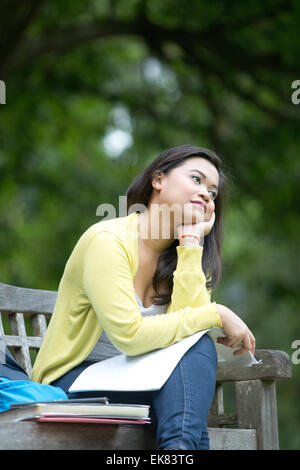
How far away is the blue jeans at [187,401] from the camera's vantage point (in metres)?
2.24

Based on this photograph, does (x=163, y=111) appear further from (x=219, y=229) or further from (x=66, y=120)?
(x=219, y=229)

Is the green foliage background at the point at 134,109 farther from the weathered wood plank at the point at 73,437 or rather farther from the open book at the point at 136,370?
the weathered wood plank at the point at 73,437

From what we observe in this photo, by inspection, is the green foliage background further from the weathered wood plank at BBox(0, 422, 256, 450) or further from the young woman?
the weathered wood plank at BBox(0, 422, 256, 450)

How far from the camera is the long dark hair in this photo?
9.31 feet

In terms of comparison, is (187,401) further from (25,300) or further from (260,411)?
(25,300)

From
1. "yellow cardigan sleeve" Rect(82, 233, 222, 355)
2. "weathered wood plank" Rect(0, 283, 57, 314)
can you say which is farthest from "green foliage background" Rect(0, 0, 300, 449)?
"yellow cardigan sleeve" Rect(82, 233, 222, 355)

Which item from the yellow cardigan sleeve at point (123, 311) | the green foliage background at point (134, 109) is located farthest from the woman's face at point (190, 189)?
the green foliage background at point (134, 109)

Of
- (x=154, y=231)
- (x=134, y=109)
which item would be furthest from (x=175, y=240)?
(x=134, y=109)

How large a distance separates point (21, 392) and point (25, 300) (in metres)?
0.95

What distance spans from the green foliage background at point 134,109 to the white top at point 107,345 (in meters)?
3.61

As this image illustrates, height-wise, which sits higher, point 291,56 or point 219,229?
point 291,56
